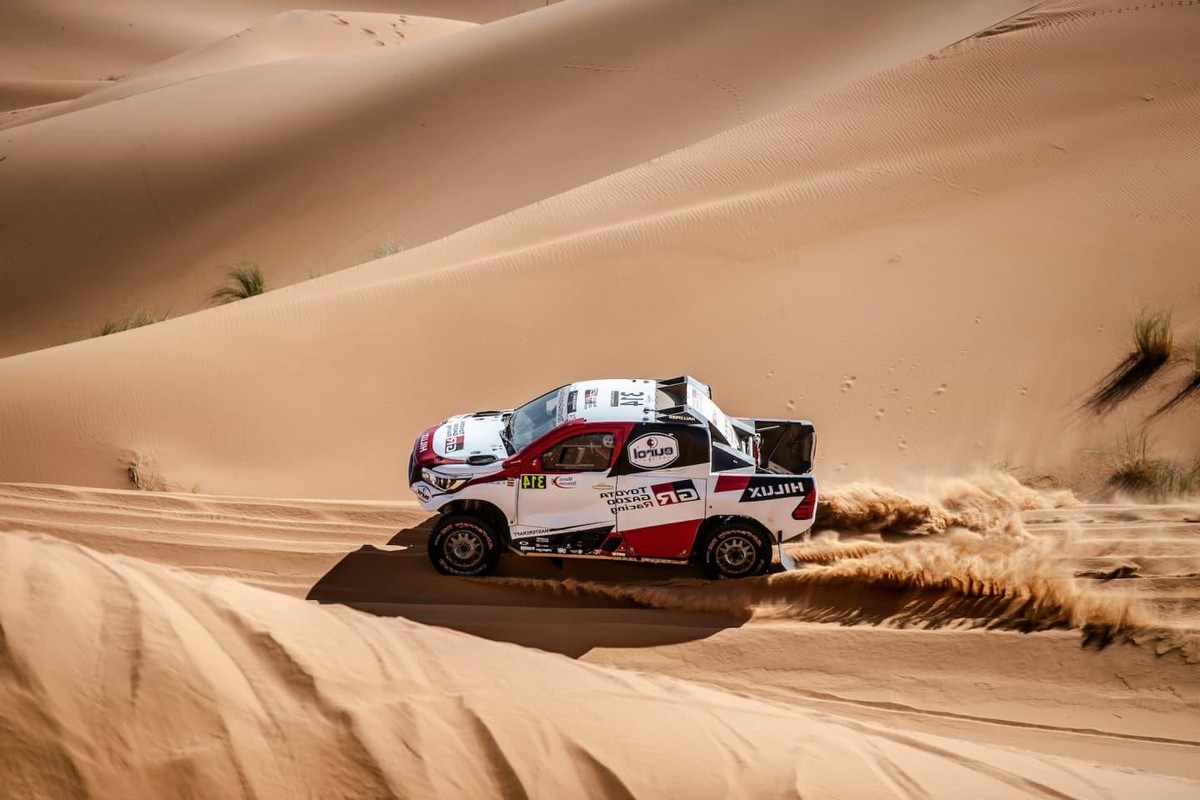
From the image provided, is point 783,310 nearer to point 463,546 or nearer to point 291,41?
point 463,546

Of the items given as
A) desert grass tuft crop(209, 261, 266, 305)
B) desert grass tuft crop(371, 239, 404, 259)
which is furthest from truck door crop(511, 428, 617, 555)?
desert grass tuft crop(371, 239, 404, 259)

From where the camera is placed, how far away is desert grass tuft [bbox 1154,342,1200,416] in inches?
418

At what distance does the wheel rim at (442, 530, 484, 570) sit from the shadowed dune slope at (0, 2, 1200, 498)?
1978 mm

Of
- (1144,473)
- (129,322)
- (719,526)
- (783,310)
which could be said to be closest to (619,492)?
(719,526)

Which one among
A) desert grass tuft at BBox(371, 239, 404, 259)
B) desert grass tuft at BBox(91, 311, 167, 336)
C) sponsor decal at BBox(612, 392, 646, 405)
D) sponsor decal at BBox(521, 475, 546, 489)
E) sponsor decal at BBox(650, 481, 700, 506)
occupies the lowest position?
sponsor decal at BBox(650, 481, 700, 506)

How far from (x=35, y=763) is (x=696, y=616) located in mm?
4958

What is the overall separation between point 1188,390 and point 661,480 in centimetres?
586

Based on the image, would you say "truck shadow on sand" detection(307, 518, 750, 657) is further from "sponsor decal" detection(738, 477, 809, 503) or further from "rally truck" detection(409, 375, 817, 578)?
"sponsor decal" detection(738, 477, 809, 503)

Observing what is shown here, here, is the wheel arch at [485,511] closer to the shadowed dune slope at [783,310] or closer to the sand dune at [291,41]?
the shadowed dune slope at [783,310]

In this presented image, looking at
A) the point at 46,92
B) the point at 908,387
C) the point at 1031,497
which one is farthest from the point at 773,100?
the point at 46,92

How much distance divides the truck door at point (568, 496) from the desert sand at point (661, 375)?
1.42 feet

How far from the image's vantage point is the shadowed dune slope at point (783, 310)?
11.0m

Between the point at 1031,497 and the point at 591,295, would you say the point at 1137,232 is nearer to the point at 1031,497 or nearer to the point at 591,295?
the point at 1031,497

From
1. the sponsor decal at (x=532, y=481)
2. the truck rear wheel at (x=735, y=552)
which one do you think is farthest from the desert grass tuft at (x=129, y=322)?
the truck rear wheel at (x=735, y=552)
